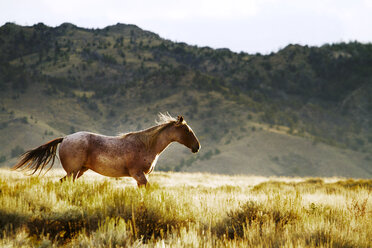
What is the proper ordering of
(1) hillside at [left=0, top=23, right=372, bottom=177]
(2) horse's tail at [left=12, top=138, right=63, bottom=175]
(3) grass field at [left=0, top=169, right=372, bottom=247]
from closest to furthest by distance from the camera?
(3) grass field at [left=0, top=169, right=372, bottom=247] → (2) horse's tail at [left=12, top=138, right=63, bottom=175] → (1) hillside at [left=0, top=23, right=372, bottom=177]

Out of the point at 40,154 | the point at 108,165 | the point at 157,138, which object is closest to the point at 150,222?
the point at 108,165

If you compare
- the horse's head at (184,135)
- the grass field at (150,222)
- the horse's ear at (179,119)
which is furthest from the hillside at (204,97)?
the grass field at (150,222)

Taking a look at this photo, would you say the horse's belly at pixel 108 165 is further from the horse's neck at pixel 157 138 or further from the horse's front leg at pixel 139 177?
the horse's neck at pixel 157 138

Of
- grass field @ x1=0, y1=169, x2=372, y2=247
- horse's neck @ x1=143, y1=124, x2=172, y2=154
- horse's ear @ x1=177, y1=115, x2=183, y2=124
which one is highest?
horse's ear @ x1=177, y1=115, x2=183, y2=124

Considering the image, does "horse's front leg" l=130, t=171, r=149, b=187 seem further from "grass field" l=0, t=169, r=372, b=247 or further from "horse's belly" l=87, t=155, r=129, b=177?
"grass field" l=0, t=169, r=372, b=247

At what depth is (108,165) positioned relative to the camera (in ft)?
24.9

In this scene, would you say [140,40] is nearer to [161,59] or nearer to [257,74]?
[161,59]

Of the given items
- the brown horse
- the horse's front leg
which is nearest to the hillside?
the brown horse

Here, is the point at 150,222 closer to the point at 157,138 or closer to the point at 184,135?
the point at 157,138

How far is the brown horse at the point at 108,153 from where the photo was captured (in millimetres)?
7484

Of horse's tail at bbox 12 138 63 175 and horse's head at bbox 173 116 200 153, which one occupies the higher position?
horse's head at bbox 173 116 200 153

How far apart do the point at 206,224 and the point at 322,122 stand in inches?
2776

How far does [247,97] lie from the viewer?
72.9 m

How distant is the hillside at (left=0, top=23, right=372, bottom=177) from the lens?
180ft
